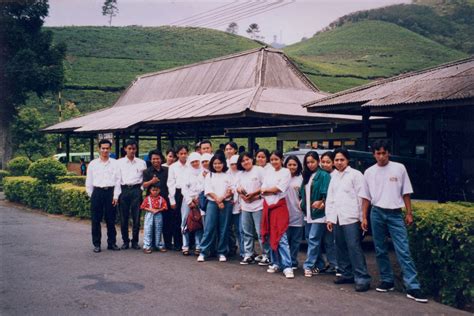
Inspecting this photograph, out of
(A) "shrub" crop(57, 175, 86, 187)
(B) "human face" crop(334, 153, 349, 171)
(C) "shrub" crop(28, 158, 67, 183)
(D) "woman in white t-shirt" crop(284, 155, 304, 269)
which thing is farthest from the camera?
(A) "shrub" crop(57, 175, 86, 187)

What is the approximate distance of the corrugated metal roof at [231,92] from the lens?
13344 millimetres

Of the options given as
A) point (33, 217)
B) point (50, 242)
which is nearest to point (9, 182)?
point (33, 217)

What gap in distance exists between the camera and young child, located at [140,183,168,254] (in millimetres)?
8372

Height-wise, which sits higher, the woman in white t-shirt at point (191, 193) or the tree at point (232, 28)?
the tree at point (232, 28)

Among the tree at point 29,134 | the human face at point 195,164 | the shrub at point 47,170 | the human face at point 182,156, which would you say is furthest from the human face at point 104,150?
the tree at point 29,134

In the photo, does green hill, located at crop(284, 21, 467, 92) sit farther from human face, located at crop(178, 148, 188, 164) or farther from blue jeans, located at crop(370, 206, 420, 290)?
blue jeans, located at crop(370, 206, 420, 290)

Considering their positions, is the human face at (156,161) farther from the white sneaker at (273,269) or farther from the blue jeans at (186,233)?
the white sneaker at (273,269)


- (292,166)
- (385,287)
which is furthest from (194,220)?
(385,287)

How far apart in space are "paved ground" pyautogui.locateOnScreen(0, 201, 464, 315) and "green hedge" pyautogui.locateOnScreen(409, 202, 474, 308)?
256mm

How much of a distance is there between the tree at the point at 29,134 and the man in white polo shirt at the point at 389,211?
104 feet

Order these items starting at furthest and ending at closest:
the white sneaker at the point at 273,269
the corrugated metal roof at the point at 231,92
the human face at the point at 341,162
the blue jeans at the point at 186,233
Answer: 1. the corrugated metal roof at the point at 231,92
2. the blue jeans at the point at 186,233
3. the white sneaker at the point at 273,269
4. the human face at the point at 341,162

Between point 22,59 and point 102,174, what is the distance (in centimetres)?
2335

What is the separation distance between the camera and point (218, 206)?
7.58 m

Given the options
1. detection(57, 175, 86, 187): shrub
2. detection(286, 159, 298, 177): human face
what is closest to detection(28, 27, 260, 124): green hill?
detection(57, 175, 86, 187): shrub
